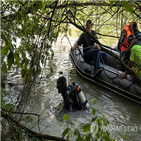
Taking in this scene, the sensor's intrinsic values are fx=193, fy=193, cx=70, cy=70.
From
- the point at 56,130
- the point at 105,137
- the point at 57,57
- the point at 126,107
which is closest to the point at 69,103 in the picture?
the point at 56,130

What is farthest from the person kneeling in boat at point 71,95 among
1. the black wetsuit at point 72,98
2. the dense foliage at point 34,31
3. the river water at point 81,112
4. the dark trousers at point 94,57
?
the dark trousers at point 94,57

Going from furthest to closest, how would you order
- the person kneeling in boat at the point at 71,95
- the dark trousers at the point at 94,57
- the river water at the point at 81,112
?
the dark trousers at the point at 94,57, the person kneeling in boat at the point at 71,95, the river water at the point at 81,112

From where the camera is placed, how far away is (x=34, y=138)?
5.43ft

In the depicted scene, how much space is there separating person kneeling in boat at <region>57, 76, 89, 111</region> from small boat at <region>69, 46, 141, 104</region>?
1089 millimetres

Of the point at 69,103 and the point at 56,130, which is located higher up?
the point at 69,103

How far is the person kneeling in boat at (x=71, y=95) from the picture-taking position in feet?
13.0

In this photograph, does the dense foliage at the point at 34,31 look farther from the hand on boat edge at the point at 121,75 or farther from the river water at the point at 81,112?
the hand on boat edge at the point at 121,75

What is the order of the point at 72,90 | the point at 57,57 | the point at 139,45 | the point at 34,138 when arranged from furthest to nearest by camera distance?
1. the point at 57,57
2. the point at 72,90
3. the point at 139,45
4. the point at 34,138

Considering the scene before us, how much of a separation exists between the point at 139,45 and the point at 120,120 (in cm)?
167

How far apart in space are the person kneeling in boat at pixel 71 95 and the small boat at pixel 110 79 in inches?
42.9

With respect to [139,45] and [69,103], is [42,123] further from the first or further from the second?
[139,45]

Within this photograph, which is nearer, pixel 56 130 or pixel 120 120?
pixel 56 130

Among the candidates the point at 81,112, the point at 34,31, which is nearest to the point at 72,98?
the point at 81,112

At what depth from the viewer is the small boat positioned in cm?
488
